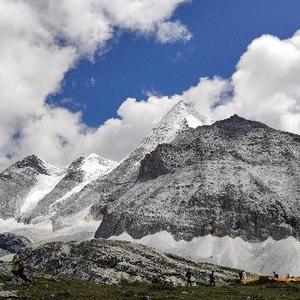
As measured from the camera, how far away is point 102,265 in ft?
386

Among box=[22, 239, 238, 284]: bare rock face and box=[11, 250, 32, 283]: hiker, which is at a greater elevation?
box=[22, 239, 238, 284]: bare rock face

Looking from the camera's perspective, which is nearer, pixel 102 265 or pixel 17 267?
pixel 17 267

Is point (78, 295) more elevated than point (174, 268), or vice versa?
point (174, 268)

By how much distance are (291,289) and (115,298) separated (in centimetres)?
2216

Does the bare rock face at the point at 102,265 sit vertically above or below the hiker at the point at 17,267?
above

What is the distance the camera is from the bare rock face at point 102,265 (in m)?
108

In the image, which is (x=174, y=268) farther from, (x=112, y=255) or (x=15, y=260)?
(x=15, y=260)

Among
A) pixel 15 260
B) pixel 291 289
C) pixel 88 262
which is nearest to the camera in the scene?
pixel 15 260

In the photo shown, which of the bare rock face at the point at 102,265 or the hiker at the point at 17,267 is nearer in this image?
the hiker at the point at 17,267

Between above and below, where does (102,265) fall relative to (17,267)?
above

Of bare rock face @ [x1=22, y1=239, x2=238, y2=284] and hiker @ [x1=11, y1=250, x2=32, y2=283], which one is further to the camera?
bare rock face @ [x1=22, y1=239, x2=238, y2=284]

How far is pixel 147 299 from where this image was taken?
42406mm

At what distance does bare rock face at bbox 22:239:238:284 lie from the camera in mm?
107938

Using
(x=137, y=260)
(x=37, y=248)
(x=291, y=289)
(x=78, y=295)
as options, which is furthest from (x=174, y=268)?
(x=78, y=295)
